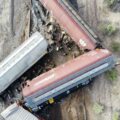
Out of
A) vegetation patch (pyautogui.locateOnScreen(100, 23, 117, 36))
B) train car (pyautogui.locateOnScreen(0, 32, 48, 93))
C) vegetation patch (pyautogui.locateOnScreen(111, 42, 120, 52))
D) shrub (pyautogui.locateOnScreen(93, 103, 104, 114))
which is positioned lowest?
shrub (pyautogui.locateOnScreen(93, 103, 104, 114))

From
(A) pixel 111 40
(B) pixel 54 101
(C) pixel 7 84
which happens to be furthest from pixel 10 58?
(A) pixel 111 40

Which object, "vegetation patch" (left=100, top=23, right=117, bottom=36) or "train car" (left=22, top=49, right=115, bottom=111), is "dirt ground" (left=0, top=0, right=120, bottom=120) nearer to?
"vegetation patch" (left=100, top=23, right=117, bottom=36)

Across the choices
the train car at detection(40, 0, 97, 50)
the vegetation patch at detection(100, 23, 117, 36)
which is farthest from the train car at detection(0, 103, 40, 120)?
the vegetation patch at detection(100, 23, 117, 36)

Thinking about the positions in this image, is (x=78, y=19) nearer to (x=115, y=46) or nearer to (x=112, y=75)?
(x=115, y=46)

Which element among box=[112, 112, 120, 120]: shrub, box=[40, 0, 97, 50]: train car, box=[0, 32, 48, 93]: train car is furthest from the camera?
box=[0, 32, 48, 93]: train car

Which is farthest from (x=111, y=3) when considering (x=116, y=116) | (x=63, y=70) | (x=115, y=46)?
(x=116, y=116)

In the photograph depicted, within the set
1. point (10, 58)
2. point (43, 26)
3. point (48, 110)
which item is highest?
point (43, 26)

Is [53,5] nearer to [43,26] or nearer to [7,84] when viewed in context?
[43,26]
